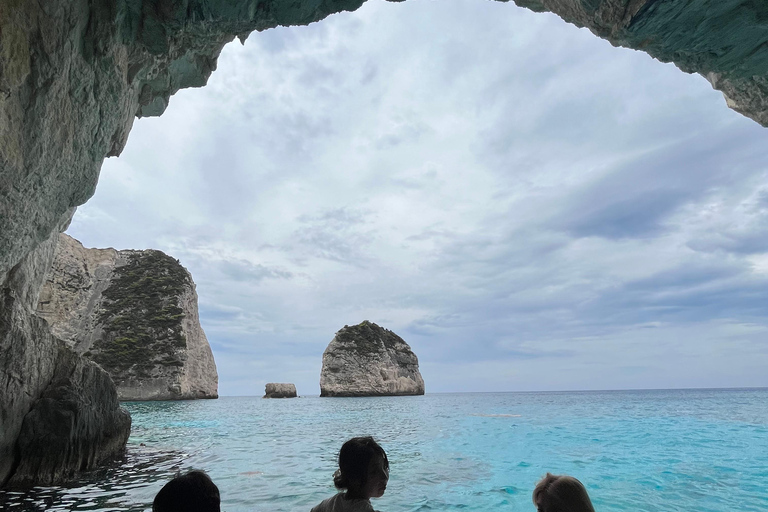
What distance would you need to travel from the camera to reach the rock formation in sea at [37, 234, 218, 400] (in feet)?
160

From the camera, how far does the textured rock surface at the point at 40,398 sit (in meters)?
8.29

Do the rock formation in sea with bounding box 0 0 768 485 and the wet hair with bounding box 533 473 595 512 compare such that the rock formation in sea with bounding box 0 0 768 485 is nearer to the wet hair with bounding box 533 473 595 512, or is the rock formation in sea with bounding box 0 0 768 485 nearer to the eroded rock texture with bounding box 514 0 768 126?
the eroded rock texture with bounding box 514 0 768 126

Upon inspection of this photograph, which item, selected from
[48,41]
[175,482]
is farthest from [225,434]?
[175,482]

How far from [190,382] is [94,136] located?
54393mm

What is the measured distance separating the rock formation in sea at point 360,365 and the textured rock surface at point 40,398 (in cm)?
6412

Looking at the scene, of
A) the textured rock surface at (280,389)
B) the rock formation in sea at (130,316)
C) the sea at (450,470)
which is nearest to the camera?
the sea at (450,470)

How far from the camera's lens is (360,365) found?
73.5 meters

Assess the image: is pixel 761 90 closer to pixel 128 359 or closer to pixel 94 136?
pixel 94 136

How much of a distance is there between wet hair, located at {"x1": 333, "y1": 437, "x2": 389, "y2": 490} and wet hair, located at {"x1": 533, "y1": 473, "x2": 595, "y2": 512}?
1057mm

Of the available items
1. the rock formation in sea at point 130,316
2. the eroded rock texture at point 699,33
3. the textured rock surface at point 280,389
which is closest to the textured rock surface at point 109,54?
the eroded rock texture at point 699,33

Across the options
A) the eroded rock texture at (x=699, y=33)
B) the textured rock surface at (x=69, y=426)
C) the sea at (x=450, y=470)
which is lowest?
the sea at (x=450, y=470)

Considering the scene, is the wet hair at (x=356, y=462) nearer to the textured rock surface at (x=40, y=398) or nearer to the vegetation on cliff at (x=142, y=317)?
the textured rock surface at (x=40, y=398)

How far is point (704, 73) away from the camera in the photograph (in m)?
5.91

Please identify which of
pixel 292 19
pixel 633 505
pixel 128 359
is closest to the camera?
pixel 292 19
